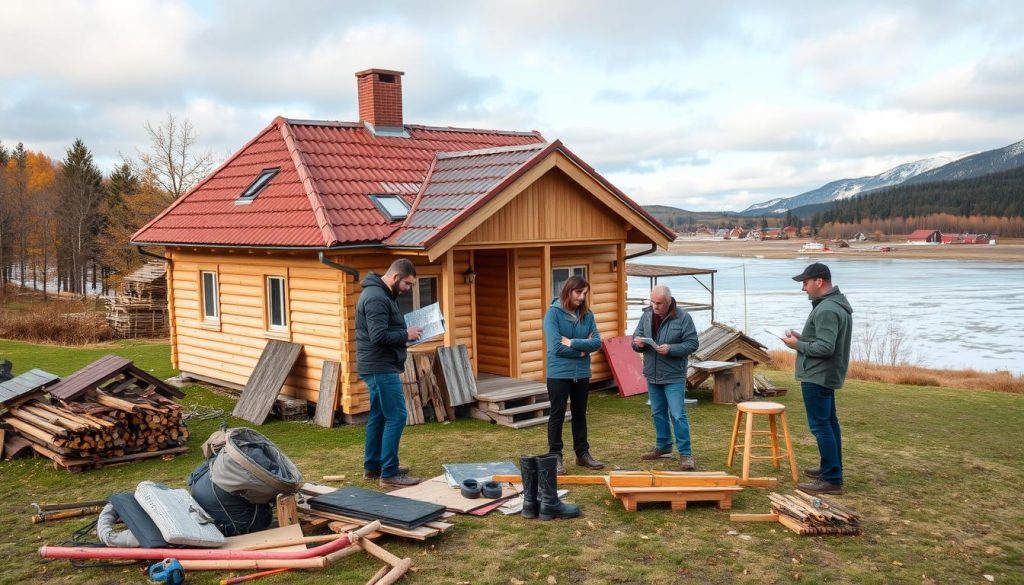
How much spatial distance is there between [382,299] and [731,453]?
3908 millimetres

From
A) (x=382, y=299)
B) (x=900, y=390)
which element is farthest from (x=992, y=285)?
(x=382, y=299)

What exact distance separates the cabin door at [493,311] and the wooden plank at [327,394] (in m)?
2.87

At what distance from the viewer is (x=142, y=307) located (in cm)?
2809

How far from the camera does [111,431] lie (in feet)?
29.5

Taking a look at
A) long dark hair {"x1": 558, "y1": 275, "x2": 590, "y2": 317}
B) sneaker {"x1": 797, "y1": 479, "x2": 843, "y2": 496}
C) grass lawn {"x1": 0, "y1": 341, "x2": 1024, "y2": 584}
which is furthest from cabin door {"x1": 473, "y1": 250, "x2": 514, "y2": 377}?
sneaker {"x1": 797, "y1": 479, "x2": 843, "y2": 496}

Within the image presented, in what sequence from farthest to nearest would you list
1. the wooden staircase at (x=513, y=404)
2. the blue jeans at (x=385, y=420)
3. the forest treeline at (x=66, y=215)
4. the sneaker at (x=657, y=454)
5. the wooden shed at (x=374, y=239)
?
the forest treeline at (x=66, y=215) → the wooden shed at (x=374, y=239) → the wooden staircase at (x=513, y=404) → the sneaker at (x=657, y=454) → the blue jeans at (x=385, y=420)

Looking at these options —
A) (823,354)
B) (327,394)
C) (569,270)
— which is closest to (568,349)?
(823,354)

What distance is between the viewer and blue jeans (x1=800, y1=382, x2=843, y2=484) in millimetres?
7074

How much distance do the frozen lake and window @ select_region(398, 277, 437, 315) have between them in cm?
1682

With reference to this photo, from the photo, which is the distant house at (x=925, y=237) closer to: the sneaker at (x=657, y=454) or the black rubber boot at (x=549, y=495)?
the sneaker at (x=657, y=454)

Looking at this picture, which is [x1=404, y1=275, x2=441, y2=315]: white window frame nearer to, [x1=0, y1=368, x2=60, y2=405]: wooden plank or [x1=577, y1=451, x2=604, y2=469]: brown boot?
[x1=577, y1=451, x2=604, y2=469]: brown boot

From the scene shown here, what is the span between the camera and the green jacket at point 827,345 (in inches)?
275

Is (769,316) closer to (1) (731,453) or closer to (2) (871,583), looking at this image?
(1) (731,453)

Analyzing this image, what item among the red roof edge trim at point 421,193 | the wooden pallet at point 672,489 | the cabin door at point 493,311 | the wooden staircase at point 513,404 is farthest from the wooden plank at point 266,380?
the wooden pallet at point 672,489
